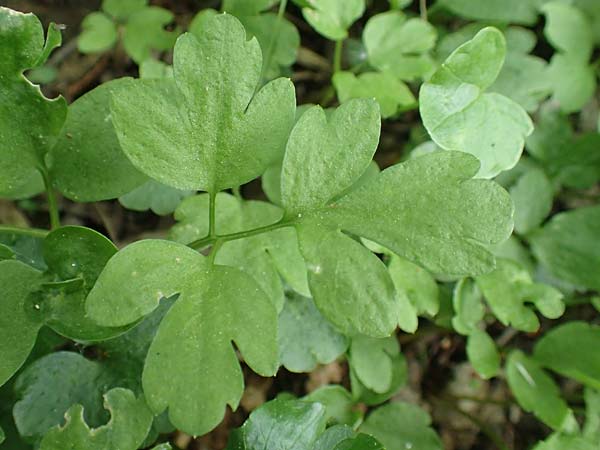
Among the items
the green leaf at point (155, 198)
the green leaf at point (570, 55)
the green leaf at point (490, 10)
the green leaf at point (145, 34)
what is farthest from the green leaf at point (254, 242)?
the green leaf at point (570, 55)

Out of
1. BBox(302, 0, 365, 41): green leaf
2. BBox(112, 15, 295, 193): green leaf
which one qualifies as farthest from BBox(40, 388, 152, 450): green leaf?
BBox(302, 0, 365, 41): green leaf

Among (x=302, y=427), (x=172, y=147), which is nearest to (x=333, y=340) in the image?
(x=302, y=427)

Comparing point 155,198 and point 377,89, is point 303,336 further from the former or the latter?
point 377,89

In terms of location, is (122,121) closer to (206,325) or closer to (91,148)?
(91,148)

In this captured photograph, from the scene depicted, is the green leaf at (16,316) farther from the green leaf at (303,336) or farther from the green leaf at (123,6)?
the green leaf at (123,6)

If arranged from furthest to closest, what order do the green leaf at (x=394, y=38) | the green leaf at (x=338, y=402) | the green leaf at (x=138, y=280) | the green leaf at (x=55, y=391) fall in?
the green leaf at (x=394, y=38) → the green leaf at (x=338, y=402) → the green leaf at (x=55, y=391) → the green leaf at (x=138, y=280)
